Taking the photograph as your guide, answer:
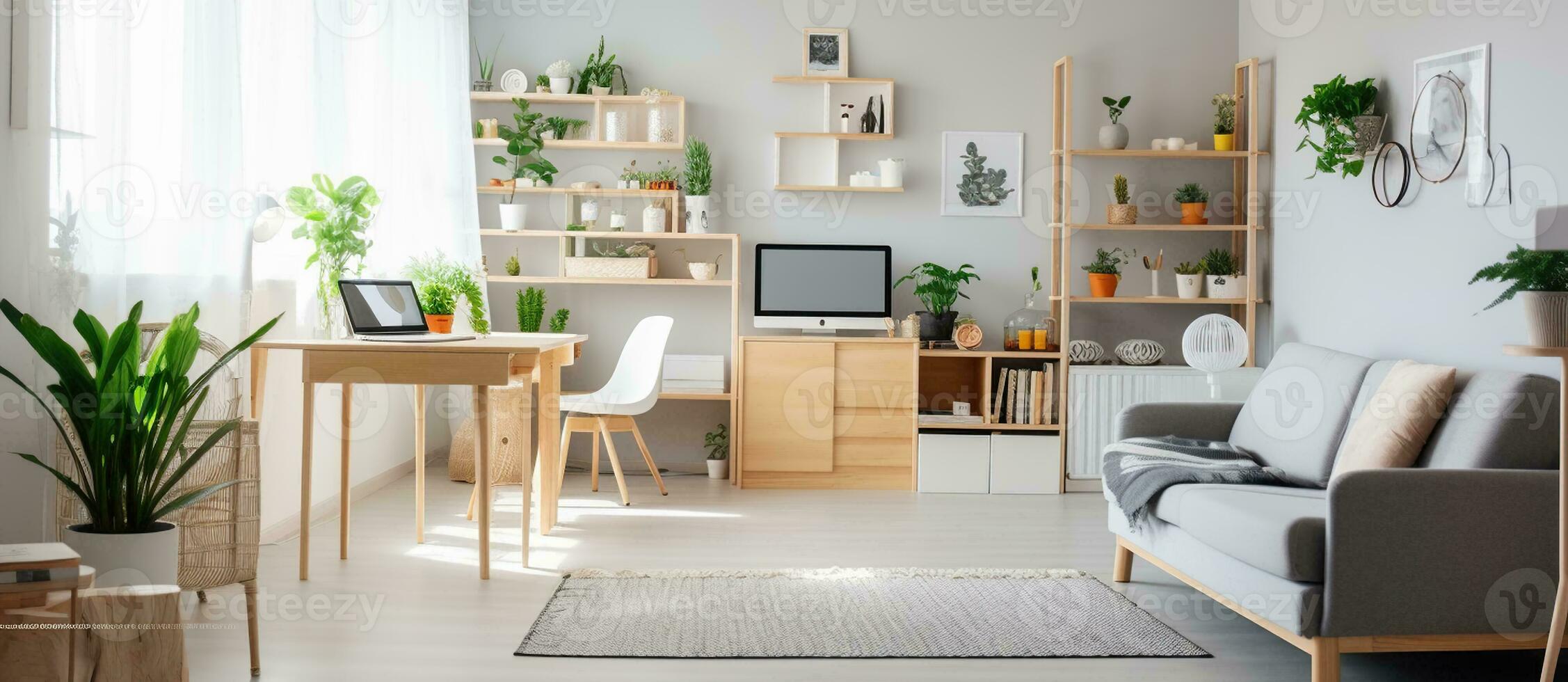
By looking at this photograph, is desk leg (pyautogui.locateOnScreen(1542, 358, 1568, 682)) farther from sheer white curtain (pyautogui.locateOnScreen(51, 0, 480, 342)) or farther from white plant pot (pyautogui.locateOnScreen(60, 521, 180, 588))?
sheer white curtain (pyautogui.locateOnScreen(51, 0, 480, 342))

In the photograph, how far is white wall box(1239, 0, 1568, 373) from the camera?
3.31 meters

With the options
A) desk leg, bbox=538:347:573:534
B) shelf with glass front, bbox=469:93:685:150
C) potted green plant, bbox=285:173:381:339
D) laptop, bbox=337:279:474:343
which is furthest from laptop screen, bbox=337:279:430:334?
shelf with glass front, bbox=469:93:685:150

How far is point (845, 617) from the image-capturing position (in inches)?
123

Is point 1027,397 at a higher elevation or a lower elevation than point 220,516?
higher

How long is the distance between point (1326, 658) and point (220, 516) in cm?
251

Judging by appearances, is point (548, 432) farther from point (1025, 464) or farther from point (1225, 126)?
point (1225, 126)

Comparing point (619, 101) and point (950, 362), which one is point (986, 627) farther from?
point (619, 101)

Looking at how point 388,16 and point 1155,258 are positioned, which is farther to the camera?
point 1155,258

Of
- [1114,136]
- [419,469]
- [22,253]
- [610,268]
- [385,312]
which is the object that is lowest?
[419,469]

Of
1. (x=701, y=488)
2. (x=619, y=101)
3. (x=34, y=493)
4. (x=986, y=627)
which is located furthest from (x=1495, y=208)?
(x=34, y=493)

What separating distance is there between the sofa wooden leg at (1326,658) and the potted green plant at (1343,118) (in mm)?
2318

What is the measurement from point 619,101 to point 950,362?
2.01m

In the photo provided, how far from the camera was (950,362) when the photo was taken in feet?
18.5

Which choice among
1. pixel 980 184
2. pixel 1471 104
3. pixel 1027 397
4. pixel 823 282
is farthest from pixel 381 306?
pixel 1471 104
